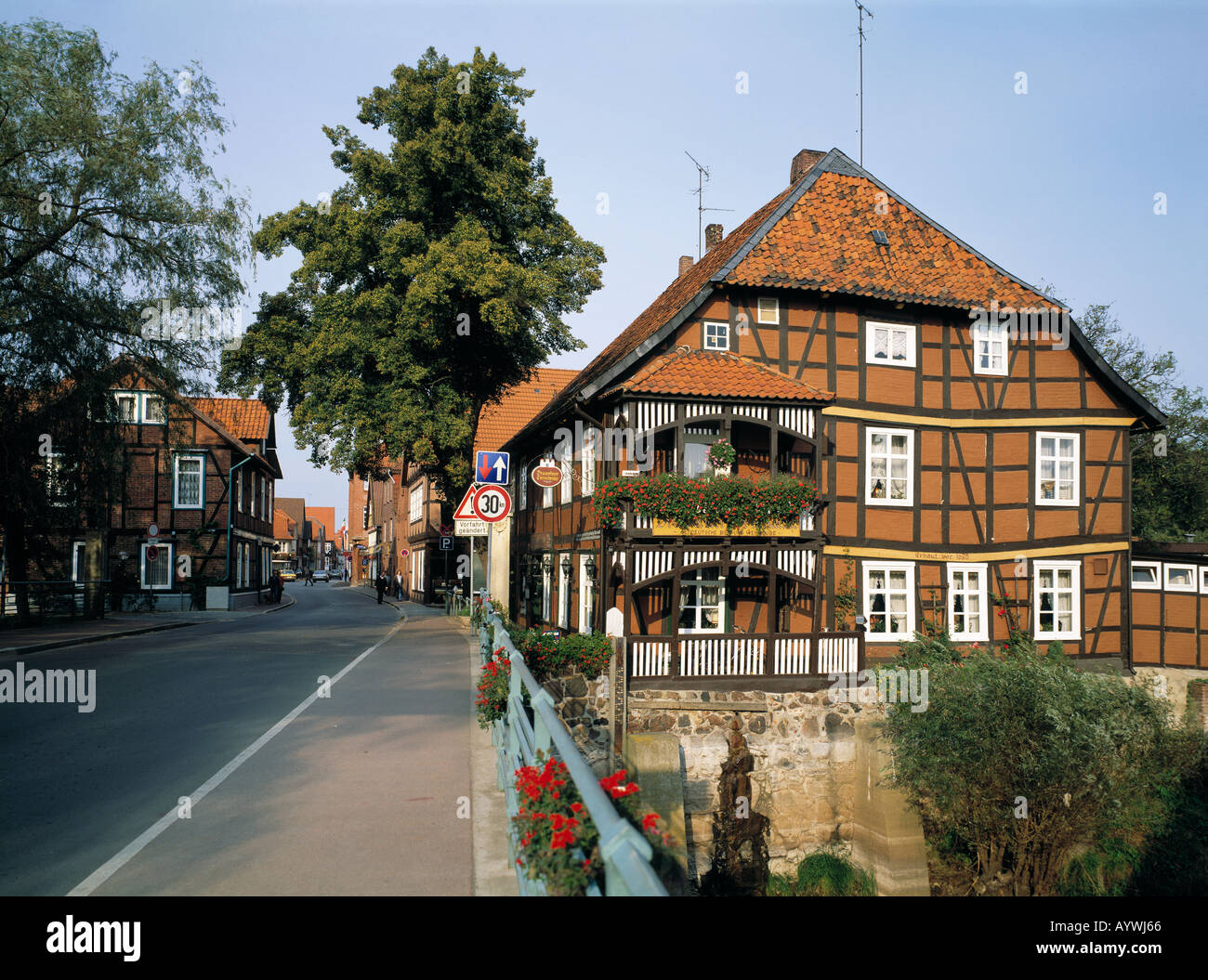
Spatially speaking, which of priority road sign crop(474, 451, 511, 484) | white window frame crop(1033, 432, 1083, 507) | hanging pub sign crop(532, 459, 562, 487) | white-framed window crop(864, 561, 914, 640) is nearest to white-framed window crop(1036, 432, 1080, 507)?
white window frame crop(1033, 432, 1083, 507)

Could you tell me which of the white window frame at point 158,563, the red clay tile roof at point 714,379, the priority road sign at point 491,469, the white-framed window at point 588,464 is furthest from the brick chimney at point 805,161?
the white window frame at point 158,563

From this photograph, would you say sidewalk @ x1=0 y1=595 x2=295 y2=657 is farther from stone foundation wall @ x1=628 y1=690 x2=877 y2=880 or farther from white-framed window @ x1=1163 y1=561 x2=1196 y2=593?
white-framed window @ x1=1163 y1=561 x2=1196 y2=593

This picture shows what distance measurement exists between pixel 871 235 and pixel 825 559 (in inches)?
296

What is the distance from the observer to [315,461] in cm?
2652

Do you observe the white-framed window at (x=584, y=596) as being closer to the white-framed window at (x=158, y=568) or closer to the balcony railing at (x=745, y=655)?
the balcony railing at (x=745, y=655)

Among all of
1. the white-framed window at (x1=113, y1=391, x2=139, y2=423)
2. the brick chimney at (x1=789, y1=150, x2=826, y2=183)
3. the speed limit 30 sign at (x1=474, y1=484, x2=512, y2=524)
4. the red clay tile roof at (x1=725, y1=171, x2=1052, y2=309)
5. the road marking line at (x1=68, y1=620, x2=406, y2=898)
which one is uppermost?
the brick chimney at (x1=789, y1=150, x2=826, y2=183)

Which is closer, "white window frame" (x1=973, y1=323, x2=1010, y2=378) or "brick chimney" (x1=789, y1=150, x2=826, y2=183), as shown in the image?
"white window frame" (x1=973, y1=323, x2=1010, y2=378)

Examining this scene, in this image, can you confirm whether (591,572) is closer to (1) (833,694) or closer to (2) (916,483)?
(1) (833,694)

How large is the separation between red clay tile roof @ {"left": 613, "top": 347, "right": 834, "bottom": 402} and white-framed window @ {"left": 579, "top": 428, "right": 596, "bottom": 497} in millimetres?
2126

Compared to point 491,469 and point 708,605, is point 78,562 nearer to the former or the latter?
point 491,469

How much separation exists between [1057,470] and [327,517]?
7219 inches

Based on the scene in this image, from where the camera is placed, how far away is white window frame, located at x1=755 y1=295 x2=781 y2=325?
19.3m
